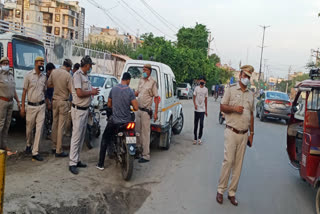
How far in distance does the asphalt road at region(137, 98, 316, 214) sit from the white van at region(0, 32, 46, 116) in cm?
424

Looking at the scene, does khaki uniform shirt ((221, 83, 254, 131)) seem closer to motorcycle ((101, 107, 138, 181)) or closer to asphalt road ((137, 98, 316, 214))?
asphalt road ((137, 98, 316, 214))

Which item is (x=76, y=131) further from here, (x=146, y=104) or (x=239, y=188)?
(x=239, y=188)

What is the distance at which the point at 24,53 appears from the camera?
25.8 ft

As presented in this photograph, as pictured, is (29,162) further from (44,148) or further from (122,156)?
(122,156)

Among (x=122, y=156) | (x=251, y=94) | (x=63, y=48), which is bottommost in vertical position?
(x=122, y=156)

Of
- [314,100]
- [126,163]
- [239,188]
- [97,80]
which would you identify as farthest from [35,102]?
[97,80]

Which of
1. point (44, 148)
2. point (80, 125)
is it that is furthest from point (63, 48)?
point (80, 125)

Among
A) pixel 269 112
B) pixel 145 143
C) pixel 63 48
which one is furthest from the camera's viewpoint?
pixel 63 48

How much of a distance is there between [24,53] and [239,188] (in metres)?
6.16

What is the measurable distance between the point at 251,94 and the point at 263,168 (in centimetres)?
284

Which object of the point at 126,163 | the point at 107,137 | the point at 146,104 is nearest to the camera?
the point at 126,163

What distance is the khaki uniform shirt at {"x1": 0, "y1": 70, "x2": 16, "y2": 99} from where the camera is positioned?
18.8 feet

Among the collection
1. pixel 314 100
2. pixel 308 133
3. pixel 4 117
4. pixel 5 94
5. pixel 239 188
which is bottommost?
pixel 239 188

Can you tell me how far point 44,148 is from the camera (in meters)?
6.88
